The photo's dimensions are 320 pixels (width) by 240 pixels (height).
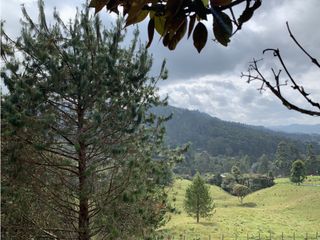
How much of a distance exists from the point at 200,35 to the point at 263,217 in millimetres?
50706

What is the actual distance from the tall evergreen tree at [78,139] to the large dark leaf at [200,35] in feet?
23.8

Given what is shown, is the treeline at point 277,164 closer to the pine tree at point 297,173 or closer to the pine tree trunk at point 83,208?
the pine tree at point 297,173

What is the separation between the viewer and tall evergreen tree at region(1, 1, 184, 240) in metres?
8.05

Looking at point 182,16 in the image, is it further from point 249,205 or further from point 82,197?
point 249,205

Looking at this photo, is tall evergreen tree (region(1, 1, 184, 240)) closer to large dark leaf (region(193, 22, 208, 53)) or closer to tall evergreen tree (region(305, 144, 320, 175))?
large dark leaf (region(193, 22, 208, 53))

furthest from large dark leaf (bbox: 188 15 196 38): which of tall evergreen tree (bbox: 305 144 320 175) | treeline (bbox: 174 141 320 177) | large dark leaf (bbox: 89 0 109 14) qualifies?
tall evergreen tree (bbox: 305 144 320 175)

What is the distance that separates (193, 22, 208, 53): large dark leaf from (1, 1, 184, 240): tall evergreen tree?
727cm

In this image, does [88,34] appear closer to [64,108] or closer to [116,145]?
[64,108]

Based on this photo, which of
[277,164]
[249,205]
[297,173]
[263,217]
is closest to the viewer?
[263,217]

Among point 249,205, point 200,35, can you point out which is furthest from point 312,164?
point 200,35

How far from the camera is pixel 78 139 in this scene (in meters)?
8.34

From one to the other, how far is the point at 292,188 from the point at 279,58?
7243 centimetres

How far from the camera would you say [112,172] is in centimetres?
895

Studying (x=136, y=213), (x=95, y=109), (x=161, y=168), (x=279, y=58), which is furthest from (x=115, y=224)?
(x=279, y=58)
